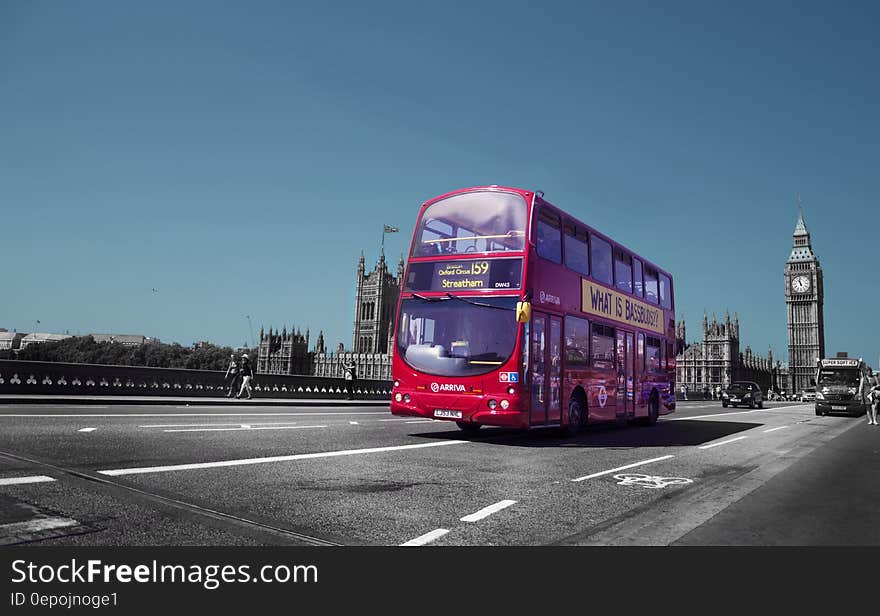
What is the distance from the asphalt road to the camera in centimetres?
430

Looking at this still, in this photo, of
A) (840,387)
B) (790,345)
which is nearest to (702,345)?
(790,345)

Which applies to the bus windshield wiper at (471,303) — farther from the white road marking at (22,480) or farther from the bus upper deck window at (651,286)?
the bus upper deck window at (651,286)

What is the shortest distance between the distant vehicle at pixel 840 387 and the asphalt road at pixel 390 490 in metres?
22.6

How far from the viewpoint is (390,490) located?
6.10m

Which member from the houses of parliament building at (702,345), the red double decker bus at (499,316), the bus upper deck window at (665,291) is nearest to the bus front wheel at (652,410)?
the bus upper deck window at (665,291)

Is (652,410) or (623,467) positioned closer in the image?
(623,467)

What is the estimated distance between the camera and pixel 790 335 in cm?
14300

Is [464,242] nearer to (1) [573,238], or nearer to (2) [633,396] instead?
(1) [573,238]

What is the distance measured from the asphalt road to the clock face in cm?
15200

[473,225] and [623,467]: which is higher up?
[473,225]

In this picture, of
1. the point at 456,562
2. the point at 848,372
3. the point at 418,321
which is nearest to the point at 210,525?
the point at 456,562

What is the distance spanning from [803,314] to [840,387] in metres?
128

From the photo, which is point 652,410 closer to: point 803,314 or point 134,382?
point 134,382

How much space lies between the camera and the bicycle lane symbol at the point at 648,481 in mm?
7195
